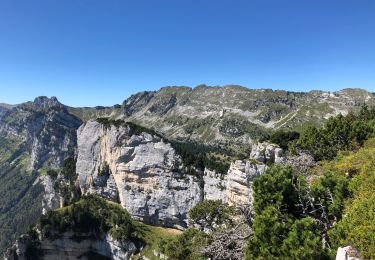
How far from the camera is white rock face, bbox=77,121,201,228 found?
160625mm

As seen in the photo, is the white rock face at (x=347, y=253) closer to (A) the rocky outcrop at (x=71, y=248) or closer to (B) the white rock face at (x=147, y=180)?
(B) the white rock face at (x=147, y=180)

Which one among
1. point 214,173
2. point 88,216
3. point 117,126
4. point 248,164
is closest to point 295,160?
point 248,164

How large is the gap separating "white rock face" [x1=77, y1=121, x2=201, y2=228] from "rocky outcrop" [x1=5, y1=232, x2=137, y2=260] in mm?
20269

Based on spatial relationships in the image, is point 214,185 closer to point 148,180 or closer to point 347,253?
point 148,180

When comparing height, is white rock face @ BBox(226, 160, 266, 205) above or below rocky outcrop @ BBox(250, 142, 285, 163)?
below

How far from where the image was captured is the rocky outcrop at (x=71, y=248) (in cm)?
15262

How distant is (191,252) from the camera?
55594mm

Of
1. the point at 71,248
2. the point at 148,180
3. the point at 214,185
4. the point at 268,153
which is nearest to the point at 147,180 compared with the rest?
the point at 148,180

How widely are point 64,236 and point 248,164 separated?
315 feet

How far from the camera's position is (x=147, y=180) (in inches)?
6737

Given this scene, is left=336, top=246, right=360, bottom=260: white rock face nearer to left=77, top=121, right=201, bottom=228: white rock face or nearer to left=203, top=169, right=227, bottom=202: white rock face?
left=203, top=169, right=227, bottom=202: white rock face

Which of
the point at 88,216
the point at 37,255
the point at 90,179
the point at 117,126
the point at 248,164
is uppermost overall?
the point at 117,126

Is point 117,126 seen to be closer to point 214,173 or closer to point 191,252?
point 214,173

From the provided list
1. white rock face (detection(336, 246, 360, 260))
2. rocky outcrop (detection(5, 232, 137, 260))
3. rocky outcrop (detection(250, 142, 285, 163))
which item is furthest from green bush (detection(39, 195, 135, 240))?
white rock face (detection(336, 246, 360, 260))
